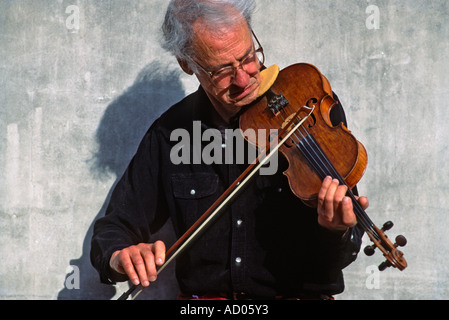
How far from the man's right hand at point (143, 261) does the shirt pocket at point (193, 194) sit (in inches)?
13.7

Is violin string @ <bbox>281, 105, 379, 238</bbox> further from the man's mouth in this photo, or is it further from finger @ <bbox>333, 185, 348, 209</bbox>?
the man's mouth

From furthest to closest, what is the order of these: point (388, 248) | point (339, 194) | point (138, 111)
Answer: point (138, 111), point (388, 248), point (339, 194)

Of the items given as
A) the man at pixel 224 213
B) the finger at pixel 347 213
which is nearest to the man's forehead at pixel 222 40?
the man at pixel 224 213

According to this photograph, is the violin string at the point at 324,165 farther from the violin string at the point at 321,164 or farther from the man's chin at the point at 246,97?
the man's chin at the point at 246,97

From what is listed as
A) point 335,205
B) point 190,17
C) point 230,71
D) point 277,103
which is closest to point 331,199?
point 335,205

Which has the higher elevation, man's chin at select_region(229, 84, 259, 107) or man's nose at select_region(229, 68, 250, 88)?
man's nose at select_region(229, 68, 250, 88)

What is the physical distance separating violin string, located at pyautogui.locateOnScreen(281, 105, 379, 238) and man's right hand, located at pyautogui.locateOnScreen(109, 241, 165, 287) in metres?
0.49

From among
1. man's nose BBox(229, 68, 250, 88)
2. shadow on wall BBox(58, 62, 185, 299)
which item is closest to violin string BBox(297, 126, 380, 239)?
man's nose BBox(229, 68, 250, 88)

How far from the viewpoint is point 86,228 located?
223 centimetres

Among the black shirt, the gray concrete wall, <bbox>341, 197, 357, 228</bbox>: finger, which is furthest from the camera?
the gray concrete wall

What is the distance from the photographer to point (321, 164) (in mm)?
1481

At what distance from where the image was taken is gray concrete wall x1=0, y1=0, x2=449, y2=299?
2.11m

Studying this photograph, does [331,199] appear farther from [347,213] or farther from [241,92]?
[241,92]

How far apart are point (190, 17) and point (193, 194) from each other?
0.60 metres
